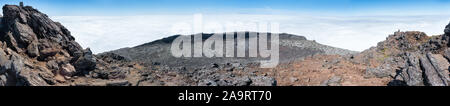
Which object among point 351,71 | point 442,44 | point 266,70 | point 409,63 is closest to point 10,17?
point 266,70

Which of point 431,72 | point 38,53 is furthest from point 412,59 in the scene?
point 38,53

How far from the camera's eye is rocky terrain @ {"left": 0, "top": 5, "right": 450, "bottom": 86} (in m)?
22.7

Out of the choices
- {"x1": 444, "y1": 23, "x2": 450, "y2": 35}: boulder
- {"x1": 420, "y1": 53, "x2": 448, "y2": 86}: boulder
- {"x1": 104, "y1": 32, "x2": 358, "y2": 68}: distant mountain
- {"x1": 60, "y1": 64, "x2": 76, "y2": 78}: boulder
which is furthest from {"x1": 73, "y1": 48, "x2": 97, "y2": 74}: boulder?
{"x1": 444, "y1": 23, "x2": 450, "y2": 35}: boulder

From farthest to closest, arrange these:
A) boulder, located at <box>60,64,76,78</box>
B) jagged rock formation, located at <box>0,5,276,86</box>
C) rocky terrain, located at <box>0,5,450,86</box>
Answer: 1. boulder, located at <box>60,64,76,78</box>
2. jagged rock formation, located at <box>0,5,276,86</box>
3. rocky terrain, located at <box>0,5,450,86</box>

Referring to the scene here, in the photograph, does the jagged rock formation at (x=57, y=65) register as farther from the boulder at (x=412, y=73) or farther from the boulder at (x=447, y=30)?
the boulder at (x=447, y=30)

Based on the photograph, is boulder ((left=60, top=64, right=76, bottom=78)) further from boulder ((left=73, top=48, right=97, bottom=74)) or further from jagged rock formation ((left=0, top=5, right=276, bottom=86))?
boulder ((left=73, top=48, right=97, bottom=74))

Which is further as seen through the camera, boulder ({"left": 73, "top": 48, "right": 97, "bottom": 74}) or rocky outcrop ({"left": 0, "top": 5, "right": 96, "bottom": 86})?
boulder ({"left": 73, "top": 48, "right": 97, "bottom": 74})

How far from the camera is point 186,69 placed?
109 ft

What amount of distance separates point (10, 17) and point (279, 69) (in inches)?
875

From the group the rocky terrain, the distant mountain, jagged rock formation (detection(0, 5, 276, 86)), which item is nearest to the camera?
the rocky terrain

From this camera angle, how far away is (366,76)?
26.5m

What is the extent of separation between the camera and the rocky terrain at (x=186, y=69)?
74.5 ft

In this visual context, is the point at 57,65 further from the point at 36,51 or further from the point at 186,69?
the point at 186,69

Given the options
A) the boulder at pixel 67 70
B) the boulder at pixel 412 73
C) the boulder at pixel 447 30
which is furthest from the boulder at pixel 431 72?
the boulder at pixel 67 70
